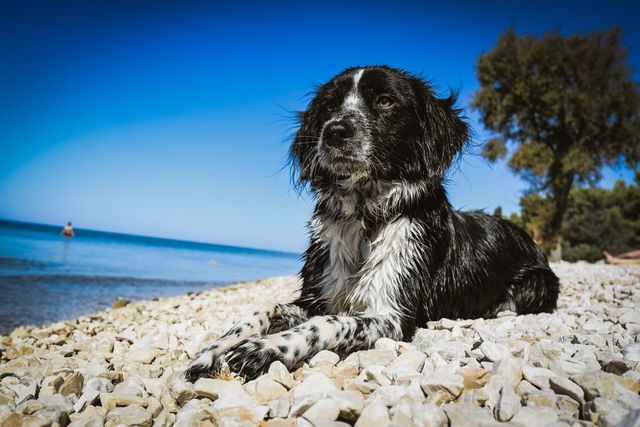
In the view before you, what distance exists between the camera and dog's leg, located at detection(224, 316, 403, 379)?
2.13 meters

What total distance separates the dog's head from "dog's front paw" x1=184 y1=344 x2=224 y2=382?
170 centimetres

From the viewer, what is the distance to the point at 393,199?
3.22 metres

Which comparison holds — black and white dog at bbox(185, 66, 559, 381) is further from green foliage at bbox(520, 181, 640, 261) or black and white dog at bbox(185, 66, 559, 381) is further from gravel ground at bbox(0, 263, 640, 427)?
green foliage at bbox(520, 181, 640, 261)

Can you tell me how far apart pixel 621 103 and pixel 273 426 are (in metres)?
20.4

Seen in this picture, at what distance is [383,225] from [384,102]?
1.16m

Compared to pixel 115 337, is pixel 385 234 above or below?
above

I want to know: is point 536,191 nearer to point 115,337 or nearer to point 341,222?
point 341,222

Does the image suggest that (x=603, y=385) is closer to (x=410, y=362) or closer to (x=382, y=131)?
(x=410, y=362)

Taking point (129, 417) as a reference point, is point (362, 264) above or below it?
above

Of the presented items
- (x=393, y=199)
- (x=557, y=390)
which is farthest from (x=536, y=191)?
(x=557, y=390)

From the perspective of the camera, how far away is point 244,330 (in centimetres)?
254

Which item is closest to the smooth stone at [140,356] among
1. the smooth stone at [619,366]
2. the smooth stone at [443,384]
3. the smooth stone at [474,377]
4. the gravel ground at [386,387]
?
the gravel ground at [386,387]

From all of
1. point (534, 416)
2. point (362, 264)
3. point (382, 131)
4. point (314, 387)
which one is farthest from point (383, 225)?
point (534, 416)

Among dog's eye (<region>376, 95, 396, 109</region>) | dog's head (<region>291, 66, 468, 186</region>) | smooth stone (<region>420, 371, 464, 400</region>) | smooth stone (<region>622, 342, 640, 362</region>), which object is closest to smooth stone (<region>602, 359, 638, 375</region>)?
smooth stone (<region>622, 342, 640, 362</region>)
